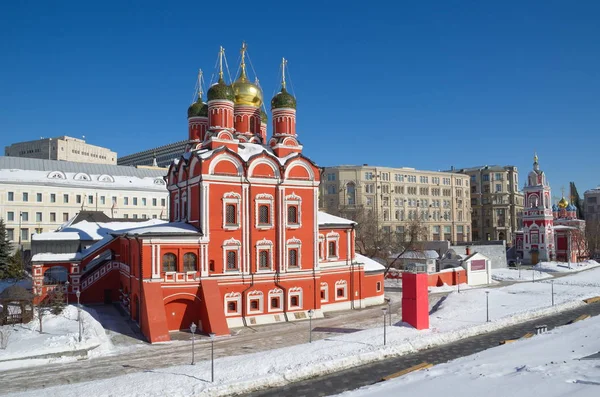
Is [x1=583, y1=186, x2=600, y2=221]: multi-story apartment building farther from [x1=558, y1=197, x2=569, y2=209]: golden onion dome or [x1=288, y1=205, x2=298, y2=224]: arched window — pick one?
[x1=288, y1=205, x2=298, y2=224]: arched window

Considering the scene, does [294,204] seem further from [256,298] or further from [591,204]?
[591,204]

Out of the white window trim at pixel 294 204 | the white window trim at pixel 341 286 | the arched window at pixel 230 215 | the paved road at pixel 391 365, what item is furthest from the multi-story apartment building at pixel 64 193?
the paved road at pixel 391 365

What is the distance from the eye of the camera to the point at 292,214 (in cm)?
3092

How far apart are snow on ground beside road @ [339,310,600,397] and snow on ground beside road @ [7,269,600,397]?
3.92 ft

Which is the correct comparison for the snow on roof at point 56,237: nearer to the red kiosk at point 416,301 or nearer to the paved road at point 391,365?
the red kiosk at point 416,301

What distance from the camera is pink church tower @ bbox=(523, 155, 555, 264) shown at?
61.2 meters

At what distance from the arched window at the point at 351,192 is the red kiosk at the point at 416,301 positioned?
152 feet

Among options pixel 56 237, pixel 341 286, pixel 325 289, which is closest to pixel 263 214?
pixel 325 289

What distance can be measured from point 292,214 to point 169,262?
7959 mm

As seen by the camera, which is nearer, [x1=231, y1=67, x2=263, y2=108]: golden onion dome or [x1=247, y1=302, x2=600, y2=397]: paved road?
[x1=247, y1=302, x2=600, y2=397]: paved road

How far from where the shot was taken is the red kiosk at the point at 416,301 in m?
25.5

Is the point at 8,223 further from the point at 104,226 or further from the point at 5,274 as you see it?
the point at 104,226

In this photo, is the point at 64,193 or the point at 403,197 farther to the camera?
the point at 403,197

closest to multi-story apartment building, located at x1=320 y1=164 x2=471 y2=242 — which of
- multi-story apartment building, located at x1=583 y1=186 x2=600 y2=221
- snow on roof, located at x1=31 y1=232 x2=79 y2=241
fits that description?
snow on roof, located at x1=31 y1=232 x2=79 y2=241
